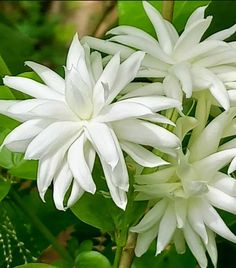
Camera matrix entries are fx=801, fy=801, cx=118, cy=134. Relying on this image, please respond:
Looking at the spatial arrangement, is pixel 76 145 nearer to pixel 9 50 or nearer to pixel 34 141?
pixel 34 141

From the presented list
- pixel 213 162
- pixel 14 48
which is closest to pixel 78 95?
pixel 213 162

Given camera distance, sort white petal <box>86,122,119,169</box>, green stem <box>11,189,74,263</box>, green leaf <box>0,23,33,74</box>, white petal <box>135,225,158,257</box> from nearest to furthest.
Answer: white petal <box>86,122,119,169</box>
white petal <box>135,225,158,257</box>
green stem <box>11,189,74,263</box>
green leaf <box>0,23,33,74</box>

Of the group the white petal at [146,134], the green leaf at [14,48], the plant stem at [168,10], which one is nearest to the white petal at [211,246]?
the white petal at [146,134]

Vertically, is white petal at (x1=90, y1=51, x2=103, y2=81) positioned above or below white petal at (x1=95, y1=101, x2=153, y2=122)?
above

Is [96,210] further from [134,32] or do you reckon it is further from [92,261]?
[134,32]

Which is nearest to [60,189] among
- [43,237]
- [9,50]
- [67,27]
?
[43,237]

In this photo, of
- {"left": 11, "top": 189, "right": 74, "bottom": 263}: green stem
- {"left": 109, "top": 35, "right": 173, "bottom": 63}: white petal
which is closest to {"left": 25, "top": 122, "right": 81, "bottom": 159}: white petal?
{"left": 109, "top": 35, "right": 173, "bottom": 63}: white petal

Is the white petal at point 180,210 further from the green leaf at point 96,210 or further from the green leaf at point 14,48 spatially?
the green leaf at point 14,48

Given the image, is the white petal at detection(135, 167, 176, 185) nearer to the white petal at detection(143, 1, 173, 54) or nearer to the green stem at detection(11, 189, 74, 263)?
the white petal at detection(143, 1, 173, 54)
